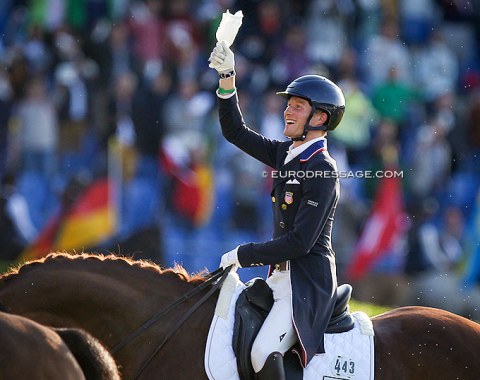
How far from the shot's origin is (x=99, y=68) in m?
15.1

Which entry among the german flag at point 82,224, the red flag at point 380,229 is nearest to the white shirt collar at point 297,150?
the german flag at point 82,224

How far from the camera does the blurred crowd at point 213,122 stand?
14.5m

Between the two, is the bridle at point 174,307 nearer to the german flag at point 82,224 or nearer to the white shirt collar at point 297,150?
the white shirt collar at point 297,150

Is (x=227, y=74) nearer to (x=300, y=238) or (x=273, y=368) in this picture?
(x=300, y=238)

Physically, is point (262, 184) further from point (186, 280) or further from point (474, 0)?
point (186, 280)

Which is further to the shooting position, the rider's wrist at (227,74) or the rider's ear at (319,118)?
the rider's wrist at (227,74)

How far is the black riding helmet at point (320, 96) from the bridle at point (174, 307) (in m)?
1.01

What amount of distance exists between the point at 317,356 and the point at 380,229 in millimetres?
10156

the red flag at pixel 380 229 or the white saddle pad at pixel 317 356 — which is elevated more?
the white saddle pad at pixel 317 356

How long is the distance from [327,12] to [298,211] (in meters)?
12.2

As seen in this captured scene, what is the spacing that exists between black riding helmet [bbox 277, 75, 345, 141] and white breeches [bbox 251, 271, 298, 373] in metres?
0.95

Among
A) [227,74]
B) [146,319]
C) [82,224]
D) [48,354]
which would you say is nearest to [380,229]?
[82,224]

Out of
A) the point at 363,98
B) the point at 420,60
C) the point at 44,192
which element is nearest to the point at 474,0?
the point at 420,60

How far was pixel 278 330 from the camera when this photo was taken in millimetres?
6113
